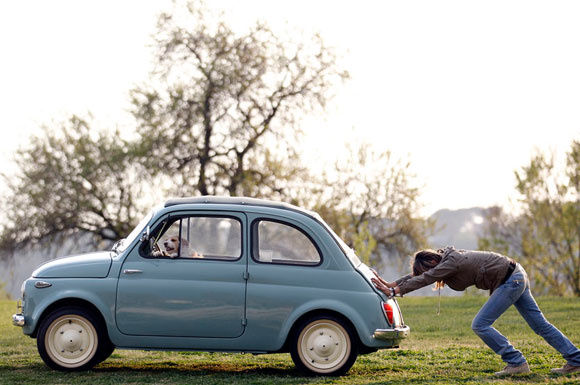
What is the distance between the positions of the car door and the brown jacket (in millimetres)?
1885

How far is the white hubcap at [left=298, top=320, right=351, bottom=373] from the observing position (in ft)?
33.1

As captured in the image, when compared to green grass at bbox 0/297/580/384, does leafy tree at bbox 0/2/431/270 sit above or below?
above

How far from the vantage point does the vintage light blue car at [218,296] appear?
33.1 ft

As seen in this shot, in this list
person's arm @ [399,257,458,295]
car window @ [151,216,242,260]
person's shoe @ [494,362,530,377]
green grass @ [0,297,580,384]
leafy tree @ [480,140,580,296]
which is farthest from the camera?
leafy tree @ [480,140,580,296]

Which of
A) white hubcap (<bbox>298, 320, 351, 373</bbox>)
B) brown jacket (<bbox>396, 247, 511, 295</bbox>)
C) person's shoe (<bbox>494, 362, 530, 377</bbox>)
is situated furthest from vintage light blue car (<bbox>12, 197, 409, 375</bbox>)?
person's shoe (<bbox>494, 362, 530, 377</bbox>)

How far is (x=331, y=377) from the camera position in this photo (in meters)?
10.0

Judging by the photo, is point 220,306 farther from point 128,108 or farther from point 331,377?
point 128,108

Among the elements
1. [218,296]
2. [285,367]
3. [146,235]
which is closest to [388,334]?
[285,367]

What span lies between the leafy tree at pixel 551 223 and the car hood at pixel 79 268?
28.1m

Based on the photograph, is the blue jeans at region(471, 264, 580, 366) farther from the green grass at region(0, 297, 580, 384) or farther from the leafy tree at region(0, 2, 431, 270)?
the leafy tree at region(0, 2, 431, 270)

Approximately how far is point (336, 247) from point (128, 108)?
104 ft

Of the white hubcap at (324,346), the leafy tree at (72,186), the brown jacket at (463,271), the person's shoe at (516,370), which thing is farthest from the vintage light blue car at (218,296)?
the leafy tree at (72,186)

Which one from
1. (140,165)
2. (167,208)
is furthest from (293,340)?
(140,165)

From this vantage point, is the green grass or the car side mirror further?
the car side mirror
